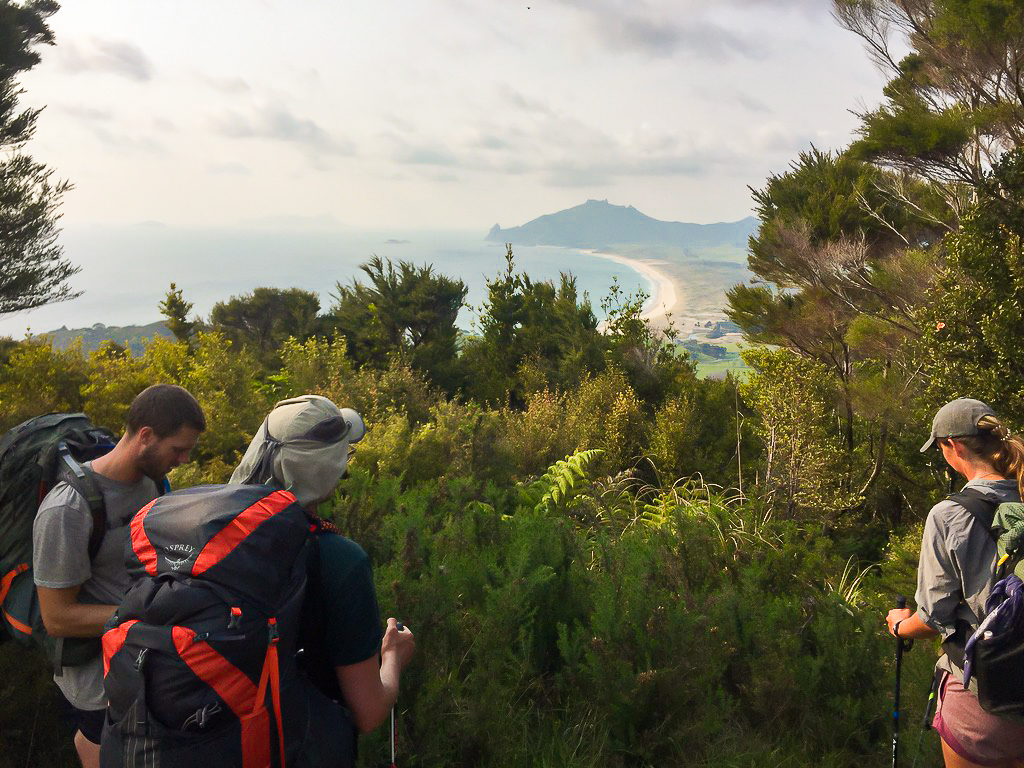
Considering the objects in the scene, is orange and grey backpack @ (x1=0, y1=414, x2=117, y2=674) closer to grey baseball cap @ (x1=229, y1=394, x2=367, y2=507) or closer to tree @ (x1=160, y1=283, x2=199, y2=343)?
grey baseball cap @ (x1=229, y1=394, x2=367, y2=507)

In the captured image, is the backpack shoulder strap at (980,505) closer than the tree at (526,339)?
Yes

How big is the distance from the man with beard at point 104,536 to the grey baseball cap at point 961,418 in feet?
7.52

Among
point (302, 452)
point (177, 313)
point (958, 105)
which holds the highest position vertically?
point (958, 105)

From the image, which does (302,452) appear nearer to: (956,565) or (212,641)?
(212,641)

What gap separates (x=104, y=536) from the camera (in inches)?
84.2

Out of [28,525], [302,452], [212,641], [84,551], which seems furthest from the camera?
[28,525]

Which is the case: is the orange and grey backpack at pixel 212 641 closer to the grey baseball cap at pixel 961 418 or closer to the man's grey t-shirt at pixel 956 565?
the man's grey t-shirt at pixel 956 565

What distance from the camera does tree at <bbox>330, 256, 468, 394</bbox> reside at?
23469 mm

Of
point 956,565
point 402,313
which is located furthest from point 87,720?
point 402,313

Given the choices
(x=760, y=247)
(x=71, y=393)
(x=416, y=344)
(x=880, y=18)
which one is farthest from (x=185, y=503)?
(x=416, y=344)

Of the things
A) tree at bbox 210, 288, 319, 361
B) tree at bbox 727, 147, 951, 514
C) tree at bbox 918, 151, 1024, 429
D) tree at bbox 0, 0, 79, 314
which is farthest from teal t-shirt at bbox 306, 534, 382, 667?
tree at bbox 210, 288, 319, 361

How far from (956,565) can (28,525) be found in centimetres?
272

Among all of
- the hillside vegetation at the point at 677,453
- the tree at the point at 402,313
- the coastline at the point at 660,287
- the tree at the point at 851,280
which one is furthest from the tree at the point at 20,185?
the coastline at the point at 660,287

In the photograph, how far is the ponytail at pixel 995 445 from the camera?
2.39 m
